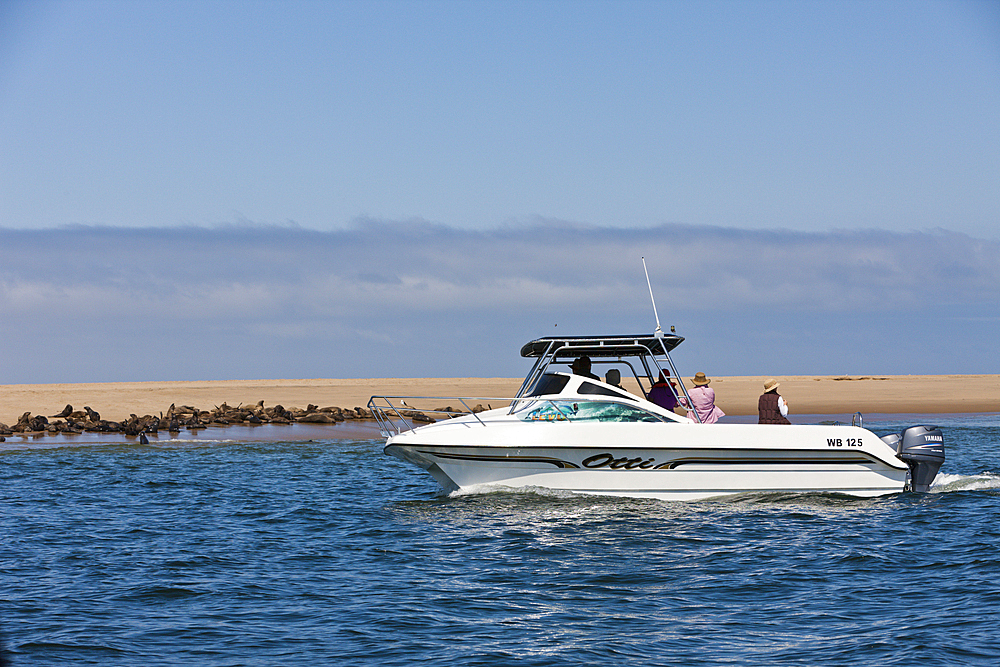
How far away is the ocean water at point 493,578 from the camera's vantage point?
6.85 metres

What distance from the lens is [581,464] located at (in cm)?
1255

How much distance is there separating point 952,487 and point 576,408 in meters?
6.75

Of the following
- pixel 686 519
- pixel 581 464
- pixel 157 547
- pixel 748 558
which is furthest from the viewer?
pixel 581 464

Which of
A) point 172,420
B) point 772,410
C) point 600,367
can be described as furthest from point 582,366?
point 172,420

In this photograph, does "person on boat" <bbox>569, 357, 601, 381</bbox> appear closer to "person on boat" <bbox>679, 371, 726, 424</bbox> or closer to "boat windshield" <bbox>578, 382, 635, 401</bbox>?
"boat windshield" <bbox>578, 382, 635, 401</bbox>

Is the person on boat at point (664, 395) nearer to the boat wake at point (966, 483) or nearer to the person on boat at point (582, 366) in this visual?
the person on boat at point (582, 366)

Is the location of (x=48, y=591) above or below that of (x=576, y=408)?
below

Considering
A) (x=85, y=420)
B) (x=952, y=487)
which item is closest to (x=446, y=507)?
(x=952, y=487)

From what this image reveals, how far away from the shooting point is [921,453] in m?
13.1

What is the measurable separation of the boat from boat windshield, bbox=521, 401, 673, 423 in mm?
15

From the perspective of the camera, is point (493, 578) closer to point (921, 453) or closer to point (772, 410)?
point (772, 410)

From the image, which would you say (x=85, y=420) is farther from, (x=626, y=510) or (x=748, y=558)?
(x=748, y=558)

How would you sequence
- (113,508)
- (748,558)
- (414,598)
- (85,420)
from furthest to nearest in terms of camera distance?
(85,420) → (113,508) → (748,558) → (414,598)

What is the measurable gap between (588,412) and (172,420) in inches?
738
